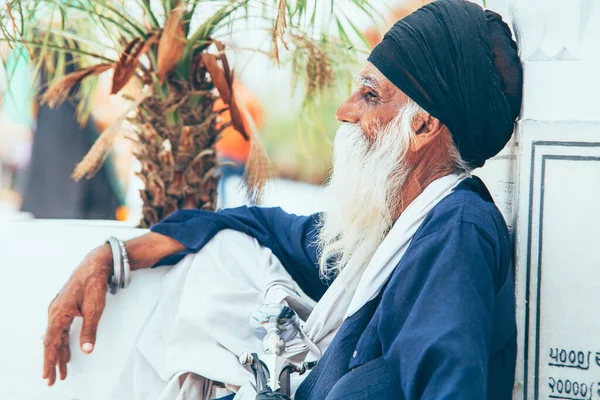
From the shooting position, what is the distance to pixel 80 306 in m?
2.62

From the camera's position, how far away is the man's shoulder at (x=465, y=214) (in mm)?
1857

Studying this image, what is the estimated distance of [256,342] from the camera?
8.39ft

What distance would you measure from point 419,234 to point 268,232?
995 millimetres

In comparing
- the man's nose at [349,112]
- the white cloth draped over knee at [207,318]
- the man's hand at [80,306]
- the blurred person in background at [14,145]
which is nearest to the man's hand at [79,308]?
the man's hand at [80,306]

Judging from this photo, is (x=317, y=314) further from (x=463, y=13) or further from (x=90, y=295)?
(x=463, y=13)

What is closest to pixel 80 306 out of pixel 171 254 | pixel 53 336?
pixel 53 336

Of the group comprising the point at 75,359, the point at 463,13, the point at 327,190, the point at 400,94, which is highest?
the point at 463,13

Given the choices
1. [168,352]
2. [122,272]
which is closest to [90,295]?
[122,272]

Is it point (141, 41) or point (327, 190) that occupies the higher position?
point (141, 41)

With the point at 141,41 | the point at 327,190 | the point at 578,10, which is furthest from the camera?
the point at 141,41

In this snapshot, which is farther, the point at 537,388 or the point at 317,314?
the point at 317,314

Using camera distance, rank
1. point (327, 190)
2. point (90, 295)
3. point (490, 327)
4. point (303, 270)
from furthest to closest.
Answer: point (303, 270)
point (90, 295)
point (327, 190)
point (490, 327)

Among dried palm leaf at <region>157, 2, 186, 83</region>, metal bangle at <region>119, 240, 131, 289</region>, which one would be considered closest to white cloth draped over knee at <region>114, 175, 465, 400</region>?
metal bangle at <region>119, 240, 131, 289</region>

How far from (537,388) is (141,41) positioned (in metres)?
2.16
